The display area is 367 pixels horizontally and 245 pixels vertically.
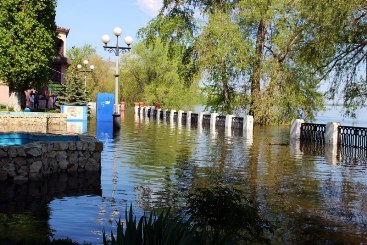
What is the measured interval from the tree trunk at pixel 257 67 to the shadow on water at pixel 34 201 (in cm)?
2781

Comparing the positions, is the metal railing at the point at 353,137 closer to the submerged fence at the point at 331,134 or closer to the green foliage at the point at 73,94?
the submerged fence at the point at 331,134

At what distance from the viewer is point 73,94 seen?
38.0m

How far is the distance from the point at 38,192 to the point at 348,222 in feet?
18.8

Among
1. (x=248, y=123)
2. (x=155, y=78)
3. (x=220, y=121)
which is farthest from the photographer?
(x=155, y=78)

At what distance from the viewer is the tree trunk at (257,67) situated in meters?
37.9

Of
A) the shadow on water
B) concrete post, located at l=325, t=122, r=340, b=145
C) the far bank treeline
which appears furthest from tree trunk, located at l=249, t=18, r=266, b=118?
the shadow on water

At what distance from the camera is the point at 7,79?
29688mm

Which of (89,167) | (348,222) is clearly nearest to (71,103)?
(89,167)

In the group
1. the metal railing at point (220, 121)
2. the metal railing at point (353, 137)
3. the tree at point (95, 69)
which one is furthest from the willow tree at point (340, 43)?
the tree at point (95, 69)

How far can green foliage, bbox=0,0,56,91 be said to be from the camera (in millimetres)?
29062

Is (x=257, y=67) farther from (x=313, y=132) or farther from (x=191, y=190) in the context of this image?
(x=191, y=190)

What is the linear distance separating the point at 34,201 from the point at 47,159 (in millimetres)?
3046

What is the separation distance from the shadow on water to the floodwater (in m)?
0.01

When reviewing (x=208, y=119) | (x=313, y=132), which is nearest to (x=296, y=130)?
(x=313, y=132)
